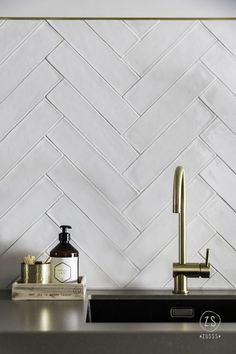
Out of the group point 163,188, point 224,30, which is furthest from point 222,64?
point 163,188

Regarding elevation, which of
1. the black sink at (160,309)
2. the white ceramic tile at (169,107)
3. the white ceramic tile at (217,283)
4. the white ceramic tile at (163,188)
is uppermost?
the white ceramic tile at (169,107)

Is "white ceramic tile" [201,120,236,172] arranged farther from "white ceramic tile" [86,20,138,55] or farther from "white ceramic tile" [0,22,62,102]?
"white ceramic tile" [0,22,62,102]

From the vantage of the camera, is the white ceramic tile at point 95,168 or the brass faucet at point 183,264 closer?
the brass faucet at point 183,264

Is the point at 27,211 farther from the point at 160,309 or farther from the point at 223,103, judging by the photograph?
the point at 223,103

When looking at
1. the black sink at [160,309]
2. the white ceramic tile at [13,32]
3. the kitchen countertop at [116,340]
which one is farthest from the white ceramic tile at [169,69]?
the kitchen countertop at [116,340]

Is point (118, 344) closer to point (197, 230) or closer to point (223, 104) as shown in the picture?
point (197, 230)

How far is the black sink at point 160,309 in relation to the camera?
5.29ft

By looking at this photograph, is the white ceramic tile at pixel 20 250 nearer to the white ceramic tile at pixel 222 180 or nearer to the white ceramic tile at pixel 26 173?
the white ceramic tile at pixel 26 173

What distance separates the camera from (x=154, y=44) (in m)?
1.81

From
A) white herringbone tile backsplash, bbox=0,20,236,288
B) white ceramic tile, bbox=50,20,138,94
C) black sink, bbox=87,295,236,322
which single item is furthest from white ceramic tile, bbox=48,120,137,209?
black sink, bbox=87,295,236,322

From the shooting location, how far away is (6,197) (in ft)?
5.84

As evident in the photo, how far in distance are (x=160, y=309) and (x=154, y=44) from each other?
0.83 m

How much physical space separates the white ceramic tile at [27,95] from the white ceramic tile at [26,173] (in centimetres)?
11

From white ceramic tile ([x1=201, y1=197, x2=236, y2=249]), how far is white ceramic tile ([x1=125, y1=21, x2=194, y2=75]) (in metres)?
0.49
